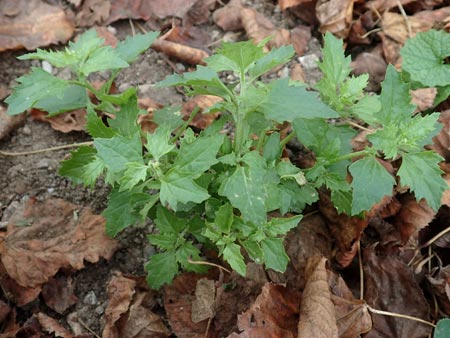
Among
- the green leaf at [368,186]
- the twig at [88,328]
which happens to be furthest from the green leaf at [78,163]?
the green leaf at [368,186]

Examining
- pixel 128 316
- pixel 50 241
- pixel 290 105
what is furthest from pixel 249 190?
pixel 50 241

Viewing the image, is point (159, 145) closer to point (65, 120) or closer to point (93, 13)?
point (65, 120)

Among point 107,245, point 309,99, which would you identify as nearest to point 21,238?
point 107,245

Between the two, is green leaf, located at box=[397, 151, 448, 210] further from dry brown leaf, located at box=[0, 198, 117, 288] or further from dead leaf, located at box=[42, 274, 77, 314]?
dead leaf, located at box=[42, 274, 77, 314]

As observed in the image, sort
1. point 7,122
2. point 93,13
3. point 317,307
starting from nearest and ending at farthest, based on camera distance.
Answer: point 317,307 < point 7,122 < point 93,13

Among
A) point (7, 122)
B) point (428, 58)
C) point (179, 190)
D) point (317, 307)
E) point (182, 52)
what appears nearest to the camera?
point (179, 190)

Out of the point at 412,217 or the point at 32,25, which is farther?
the point at 32,25
